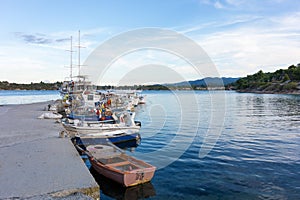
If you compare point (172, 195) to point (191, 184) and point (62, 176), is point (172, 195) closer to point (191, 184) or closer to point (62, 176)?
point (191, 184)

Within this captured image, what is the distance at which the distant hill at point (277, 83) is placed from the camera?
110025 mm

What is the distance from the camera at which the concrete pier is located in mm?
6008

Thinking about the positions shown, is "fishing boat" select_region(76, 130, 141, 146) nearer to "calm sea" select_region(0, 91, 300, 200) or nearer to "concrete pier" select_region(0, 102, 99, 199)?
"calm sea" select_region(0, 91, 300, 200)

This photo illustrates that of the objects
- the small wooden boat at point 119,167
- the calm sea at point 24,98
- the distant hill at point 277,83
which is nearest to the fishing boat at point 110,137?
the small wooden boat at point 119,167

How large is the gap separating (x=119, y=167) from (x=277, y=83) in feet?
436

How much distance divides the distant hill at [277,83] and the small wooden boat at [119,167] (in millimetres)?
108722

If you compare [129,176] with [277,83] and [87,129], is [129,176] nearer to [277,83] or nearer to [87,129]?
[87,129]

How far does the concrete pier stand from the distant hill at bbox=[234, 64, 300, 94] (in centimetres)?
11096

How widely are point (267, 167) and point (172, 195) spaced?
5.55 meters

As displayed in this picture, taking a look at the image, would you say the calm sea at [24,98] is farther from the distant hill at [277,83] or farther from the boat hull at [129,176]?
the distant hill at [277,83]

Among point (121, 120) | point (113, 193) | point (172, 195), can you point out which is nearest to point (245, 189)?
point (172, 195)

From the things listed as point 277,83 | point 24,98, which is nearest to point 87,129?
point 24,98

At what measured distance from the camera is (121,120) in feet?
57.4

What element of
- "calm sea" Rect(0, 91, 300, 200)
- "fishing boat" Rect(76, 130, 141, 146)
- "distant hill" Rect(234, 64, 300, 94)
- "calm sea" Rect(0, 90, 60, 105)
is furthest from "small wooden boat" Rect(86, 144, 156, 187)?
"distant hill" Rect(234, 64, 300, 94)
